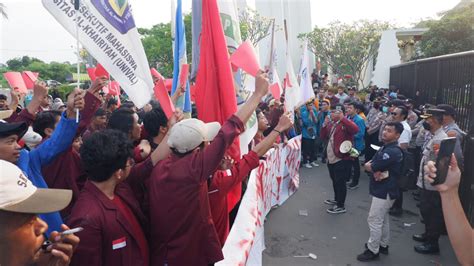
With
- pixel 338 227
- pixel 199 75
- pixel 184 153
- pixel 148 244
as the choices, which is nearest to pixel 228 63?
pixel 199 75

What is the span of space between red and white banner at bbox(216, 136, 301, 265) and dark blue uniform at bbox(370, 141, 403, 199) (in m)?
1.40

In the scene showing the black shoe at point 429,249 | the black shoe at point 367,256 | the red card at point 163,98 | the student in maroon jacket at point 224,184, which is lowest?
the black shoe at point 429,249

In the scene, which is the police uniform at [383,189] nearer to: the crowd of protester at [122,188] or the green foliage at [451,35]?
the crowd of protester at [122,188]

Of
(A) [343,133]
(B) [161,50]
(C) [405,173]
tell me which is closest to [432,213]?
(C) [405,173]

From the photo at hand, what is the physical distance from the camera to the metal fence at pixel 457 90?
5339 mm

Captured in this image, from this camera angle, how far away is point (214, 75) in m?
3.14

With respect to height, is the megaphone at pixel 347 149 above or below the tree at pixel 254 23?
below

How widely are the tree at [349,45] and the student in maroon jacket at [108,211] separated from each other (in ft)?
115

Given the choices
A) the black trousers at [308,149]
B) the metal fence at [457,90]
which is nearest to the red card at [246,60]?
the metal fence at [457,90]

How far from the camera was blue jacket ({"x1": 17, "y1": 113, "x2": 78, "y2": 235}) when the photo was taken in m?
2.43

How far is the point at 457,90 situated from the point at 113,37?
5.93 m

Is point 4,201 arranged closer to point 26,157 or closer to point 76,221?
point 76,221

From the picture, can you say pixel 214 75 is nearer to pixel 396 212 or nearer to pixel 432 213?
pixel 432 213

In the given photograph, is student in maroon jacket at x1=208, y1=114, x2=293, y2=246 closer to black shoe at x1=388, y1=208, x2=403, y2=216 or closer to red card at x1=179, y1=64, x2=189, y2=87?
red card at x1=179, y1=64, x2=189, y2=87
